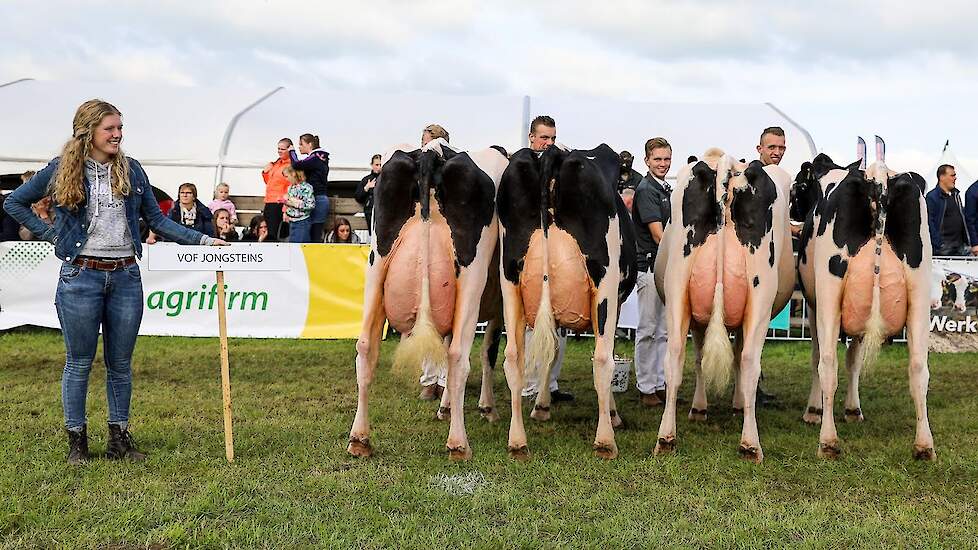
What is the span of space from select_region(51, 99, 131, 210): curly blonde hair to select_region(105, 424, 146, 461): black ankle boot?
1.48m

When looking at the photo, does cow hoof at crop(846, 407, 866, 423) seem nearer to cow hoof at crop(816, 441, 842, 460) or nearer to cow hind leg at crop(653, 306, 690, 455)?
cow hoof at crop(816, 441, 842, 460)

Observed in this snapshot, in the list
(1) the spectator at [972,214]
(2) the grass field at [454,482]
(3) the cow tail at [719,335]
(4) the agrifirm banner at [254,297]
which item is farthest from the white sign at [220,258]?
(1) the spectator at [972,214]

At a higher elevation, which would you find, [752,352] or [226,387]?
[752,352]

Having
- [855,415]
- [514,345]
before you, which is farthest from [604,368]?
[855,415]

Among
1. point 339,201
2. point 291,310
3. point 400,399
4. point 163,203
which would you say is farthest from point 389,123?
point 400,399

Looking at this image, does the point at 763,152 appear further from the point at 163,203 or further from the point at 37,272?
the point at 37,272

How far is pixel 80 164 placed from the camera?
5168mm

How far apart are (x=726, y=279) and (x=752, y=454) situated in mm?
1193

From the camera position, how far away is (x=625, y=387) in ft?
26.8

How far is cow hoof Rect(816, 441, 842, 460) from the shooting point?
5793 mm

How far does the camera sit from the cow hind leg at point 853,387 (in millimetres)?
7250

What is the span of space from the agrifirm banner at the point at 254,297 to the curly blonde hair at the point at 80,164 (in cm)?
600

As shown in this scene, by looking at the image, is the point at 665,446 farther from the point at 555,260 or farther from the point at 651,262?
the point at 651,262

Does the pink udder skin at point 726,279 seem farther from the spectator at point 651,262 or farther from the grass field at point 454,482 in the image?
the spectator at point 651,262
